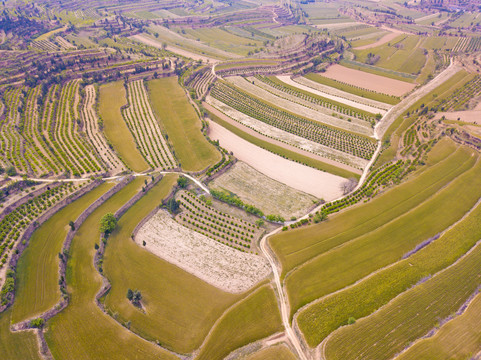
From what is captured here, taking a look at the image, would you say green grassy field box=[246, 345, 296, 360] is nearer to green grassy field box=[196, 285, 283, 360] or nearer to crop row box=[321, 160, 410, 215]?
green grassy field box=[196, 285, 283, 360]

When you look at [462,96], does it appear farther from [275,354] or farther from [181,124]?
[275,354]

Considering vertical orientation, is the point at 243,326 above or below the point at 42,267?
below

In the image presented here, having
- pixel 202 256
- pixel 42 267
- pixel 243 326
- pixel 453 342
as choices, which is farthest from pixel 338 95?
pixel 42 267

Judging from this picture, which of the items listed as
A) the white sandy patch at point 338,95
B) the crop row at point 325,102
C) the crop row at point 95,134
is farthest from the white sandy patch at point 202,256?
the white sandy patch at point 338,95

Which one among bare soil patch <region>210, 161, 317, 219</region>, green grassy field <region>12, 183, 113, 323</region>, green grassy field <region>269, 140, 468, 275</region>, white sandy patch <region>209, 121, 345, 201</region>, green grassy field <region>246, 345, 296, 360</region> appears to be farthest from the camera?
white sandy patch <region>209, 121, 345, 201</region>

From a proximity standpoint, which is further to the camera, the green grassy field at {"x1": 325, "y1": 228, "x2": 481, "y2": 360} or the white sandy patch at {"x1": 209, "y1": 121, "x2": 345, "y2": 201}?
the white sandy patch at {"x1": 209, "y1": 121, "x2": 345, "y2": 201}

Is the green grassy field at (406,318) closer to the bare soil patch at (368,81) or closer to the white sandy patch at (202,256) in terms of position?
the white sandy patch at (202,256)

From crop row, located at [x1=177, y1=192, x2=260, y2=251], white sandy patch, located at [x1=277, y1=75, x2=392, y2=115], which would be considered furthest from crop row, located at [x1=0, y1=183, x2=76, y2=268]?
white sandy patch, located at [x1=277, y1=75, x2=392, y2=115]
